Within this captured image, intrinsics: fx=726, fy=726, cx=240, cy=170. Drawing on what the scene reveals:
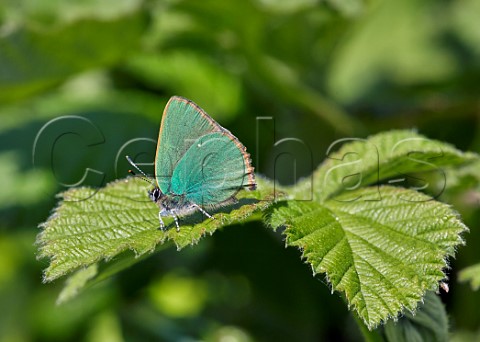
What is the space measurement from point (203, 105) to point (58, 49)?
657 millimetres

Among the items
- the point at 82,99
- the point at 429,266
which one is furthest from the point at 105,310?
the point at 429,266

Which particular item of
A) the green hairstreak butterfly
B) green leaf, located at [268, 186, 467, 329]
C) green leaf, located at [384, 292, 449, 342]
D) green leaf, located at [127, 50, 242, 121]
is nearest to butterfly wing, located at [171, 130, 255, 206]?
the green hairstreak butterfly

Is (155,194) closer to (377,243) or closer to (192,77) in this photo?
(377,243)

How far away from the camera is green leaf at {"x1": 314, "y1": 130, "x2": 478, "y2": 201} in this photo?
1.75m

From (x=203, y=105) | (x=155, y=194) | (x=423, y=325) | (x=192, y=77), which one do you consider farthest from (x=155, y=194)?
(x=192, y=77)

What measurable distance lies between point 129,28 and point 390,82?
1.36 metres

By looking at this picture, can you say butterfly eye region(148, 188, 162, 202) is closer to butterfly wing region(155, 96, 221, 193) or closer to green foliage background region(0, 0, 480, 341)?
butterfly wing region(155, 96, 221, 193)

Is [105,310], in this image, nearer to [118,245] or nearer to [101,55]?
[101,55]

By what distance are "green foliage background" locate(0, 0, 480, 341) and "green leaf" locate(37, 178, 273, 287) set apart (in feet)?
3.09

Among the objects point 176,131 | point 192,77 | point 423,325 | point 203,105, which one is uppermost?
point 176,131

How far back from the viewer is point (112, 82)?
10.7ft

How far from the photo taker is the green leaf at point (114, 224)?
1.45 metres

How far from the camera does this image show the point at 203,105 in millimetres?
3051

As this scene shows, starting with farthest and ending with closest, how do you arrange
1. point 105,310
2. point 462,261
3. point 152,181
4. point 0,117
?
point 0,117
point 105,310
point 462,261
point 152,181
